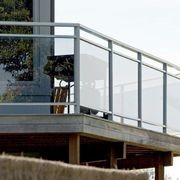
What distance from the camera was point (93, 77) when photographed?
1510 cm

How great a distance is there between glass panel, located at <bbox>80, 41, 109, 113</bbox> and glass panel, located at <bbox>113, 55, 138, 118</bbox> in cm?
30

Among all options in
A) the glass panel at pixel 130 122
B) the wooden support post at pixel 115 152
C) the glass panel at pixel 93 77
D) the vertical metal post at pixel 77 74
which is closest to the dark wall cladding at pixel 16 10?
the glass panel at pixel 93 77

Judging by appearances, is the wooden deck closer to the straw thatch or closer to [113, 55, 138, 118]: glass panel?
[113, 55, 138, 118]: glass panel

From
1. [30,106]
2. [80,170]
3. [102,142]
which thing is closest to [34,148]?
[102,142]

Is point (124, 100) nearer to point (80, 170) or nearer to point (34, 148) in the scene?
point (34, 148)

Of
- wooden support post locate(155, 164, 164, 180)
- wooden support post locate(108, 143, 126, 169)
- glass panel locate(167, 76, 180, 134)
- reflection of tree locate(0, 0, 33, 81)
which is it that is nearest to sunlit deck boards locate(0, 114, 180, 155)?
wooden support post locate(108, 143, 126, 169)

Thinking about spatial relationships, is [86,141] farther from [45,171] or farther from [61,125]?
[45,171]

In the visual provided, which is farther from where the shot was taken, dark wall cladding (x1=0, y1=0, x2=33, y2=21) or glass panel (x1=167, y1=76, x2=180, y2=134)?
glass panel (x1=167, y1=76, x2=180, y2=134)

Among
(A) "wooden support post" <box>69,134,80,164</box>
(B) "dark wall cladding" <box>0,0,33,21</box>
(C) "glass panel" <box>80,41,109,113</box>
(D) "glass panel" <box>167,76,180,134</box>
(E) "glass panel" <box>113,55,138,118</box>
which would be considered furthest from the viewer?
(D) "glass panel" <box>167,76,180,134</box>

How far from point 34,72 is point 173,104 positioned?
4.11 meters

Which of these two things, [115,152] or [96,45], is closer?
[96,45]

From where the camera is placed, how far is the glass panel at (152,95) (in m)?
16.9

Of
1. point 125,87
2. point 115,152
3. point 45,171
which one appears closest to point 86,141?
point 115,152

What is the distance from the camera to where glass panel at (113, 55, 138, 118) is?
624 inches
